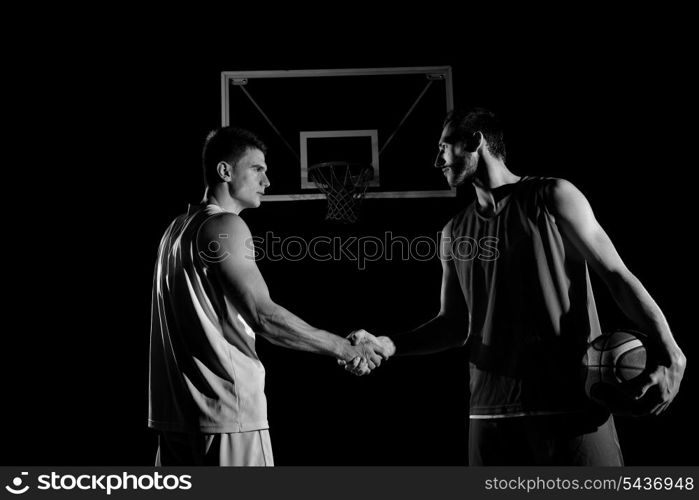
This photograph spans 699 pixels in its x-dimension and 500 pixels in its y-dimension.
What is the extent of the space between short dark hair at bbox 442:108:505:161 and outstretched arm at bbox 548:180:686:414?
1.37 feet

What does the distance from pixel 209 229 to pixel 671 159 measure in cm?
317

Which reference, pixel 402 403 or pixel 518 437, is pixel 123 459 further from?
pixel 518 437

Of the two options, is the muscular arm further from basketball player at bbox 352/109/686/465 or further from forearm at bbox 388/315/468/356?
basketball player at bbox 352/109/686/465

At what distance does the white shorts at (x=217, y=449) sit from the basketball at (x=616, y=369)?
46.5 inches

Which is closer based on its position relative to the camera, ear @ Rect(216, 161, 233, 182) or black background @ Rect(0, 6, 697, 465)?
ear @ Rect(216, 161, 233, 182)

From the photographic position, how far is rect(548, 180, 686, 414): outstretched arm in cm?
233

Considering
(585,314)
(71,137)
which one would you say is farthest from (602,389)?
(71,137)

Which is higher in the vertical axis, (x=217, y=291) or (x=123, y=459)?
(x=217, y=291)

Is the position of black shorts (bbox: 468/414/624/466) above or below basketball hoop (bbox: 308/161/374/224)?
below

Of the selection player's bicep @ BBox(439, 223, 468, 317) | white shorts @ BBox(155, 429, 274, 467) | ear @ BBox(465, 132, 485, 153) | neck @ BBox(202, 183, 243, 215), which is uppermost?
ear @ BBox(465, 132, 485, 153)

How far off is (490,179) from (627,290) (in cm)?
71

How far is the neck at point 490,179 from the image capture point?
2.81 meters

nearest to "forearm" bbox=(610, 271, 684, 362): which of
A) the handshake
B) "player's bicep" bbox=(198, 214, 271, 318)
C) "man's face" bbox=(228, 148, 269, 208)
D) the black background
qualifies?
the handshake

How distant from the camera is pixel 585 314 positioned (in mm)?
2555
